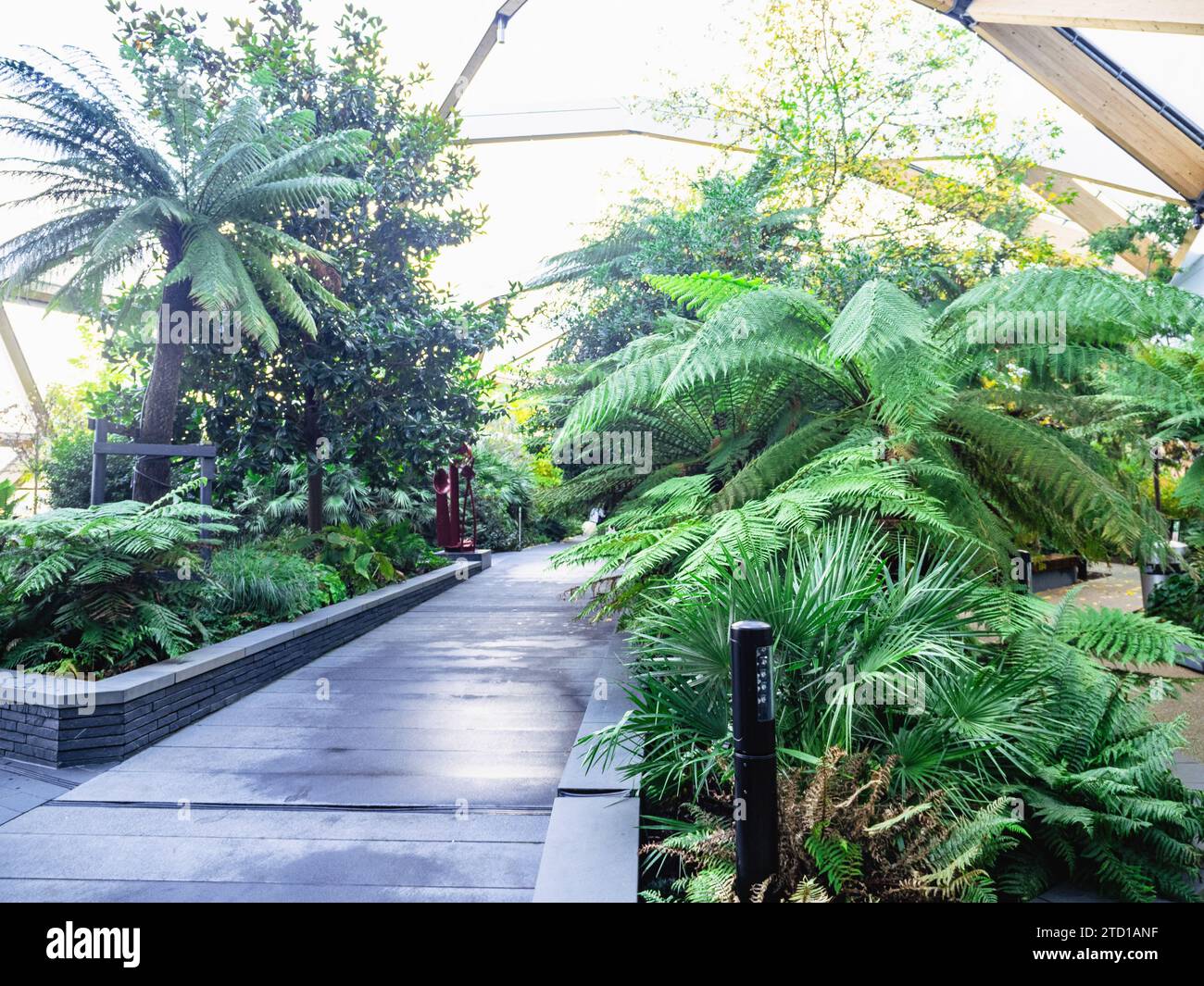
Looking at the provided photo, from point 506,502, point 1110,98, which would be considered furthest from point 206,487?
point 1110,98

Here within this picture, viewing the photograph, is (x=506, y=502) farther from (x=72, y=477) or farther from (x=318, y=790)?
(x=318, y=790)

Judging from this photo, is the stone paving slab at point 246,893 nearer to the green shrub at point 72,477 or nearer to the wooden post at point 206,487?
the wooden post at point 206,487

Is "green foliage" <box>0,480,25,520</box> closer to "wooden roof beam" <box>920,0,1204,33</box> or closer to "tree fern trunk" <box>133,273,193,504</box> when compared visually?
"tree fern trunk" <box>133,273,193,504</box>

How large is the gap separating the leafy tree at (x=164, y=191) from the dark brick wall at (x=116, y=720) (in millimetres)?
1748

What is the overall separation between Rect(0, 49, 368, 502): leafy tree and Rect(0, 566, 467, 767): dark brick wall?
175 centimetres

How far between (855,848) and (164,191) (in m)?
5.97

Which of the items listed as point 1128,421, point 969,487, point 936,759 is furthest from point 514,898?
point 1128,421

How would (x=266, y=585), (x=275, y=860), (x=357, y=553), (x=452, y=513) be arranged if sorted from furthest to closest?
(x=452, y=513), (x=357, y=553), (x=266, y=585), (x=275, y=860)

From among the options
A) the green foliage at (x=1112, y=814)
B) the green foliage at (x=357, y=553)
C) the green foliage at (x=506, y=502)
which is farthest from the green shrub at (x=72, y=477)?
the green foliage at (x=1112, y=814)

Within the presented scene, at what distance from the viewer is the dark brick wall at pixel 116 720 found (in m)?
3.48

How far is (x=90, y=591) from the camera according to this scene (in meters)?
3.98

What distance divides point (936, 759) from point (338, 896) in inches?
68.8

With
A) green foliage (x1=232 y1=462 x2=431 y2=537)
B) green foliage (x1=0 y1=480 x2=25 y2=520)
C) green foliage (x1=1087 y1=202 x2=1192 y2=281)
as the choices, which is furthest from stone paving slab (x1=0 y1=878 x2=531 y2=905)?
green foliage (x1=1087 y1=202 x2=1192 y2=281)

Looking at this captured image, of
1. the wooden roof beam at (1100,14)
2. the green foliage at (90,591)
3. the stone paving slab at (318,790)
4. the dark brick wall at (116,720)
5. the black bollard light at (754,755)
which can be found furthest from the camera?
the wooden roof beam at (1100,14)
